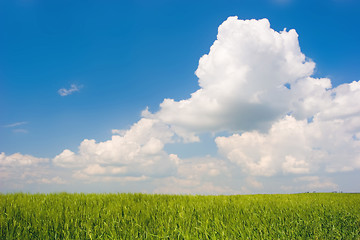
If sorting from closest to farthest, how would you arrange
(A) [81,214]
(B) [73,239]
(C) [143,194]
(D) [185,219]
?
(B) [73,239] < (D) [185,219] < (A) [81,214] < (C) [143,194]

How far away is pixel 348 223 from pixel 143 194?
268 inches

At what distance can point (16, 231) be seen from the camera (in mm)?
4648

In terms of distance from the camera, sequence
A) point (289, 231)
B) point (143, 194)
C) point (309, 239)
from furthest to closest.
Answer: point (143, 194)
point (289, 231)
point (309, 239)

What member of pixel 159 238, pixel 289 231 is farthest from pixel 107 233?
pixel 289 231

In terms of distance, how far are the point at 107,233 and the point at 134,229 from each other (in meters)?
0.50

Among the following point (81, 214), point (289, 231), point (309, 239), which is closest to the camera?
point (309, 239)

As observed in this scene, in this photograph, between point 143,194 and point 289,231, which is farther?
point 143,194

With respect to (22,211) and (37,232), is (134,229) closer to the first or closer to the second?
(37,232)

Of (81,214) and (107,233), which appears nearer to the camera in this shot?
(107,233)

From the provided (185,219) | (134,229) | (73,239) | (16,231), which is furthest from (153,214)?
(16,231)

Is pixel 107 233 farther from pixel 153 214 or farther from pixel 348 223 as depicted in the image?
pixel 348 223

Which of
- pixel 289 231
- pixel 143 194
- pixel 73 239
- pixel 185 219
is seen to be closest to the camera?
pixel 73 239

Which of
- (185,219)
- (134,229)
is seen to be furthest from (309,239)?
(134,229)

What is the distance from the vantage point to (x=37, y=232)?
15.6 feet
